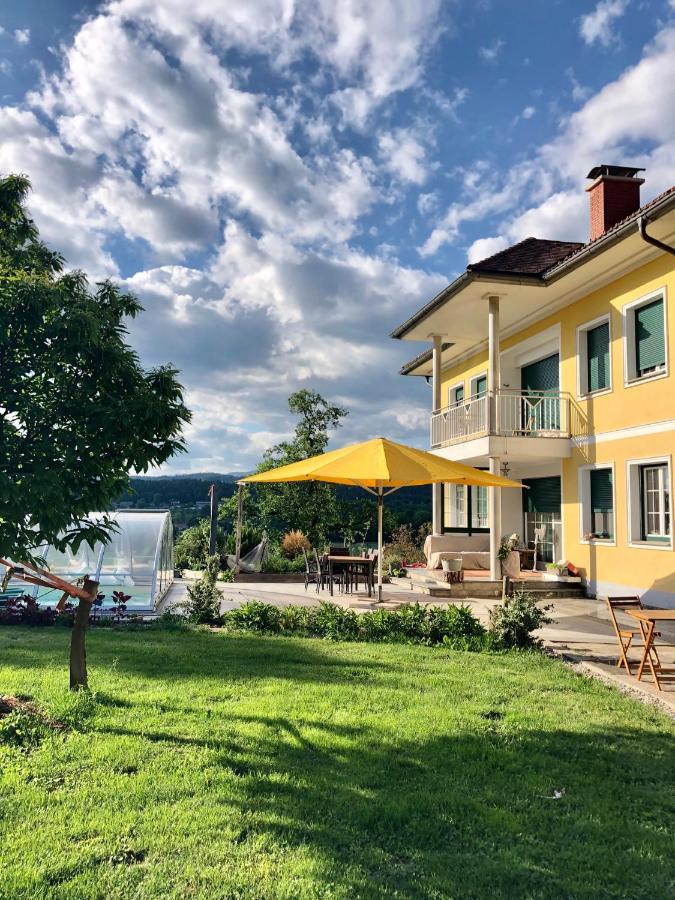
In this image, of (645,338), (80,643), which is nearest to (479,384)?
(645,338)

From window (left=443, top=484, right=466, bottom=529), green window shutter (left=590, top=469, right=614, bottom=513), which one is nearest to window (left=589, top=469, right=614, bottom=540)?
green window shutter (left=590, top=469, right=614, bottom=513)

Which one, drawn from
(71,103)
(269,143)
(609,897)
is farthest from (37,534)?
(269,143)

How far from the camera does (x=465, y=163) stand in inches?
434

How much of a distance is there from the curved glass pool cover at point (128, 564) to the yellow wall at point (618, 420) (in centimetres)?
916

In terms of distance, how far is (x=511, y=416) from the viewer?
1506 cm

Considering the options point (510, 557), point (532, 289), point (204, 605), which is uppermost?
point (532, 289)

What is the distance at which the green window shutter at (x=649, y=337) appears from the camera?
11.5 metres

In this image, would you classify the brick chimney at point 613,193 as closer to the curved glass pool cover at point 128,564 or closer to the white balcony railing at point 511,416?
the white balcony railing at point 511,416

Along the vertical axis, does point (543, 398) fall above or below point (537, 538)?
above

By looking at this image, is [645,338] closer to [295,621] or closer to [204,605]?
[295,621]

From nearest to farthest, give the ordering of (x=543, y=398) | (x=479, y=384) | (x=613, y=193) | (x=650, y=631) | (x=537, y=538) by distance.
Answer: (x=650, y=631)
(x=543, y=398)
(x=613, y=193)
(x=537, y=538)
(x=479, y=384)

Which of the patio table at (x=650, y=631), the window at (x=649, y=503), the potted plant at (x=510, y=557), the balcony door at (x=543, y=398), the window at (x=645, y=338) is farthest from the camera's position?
the balcony door at (x=543, y=398)

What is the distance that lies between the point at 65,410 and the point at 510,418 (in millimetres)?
12342

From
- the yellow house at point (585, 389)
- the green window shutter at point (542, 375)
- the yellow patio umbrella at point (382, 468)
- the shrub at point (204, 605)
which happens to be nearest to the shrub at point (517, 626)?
the yellow patio umbrella at point (382, 468)
